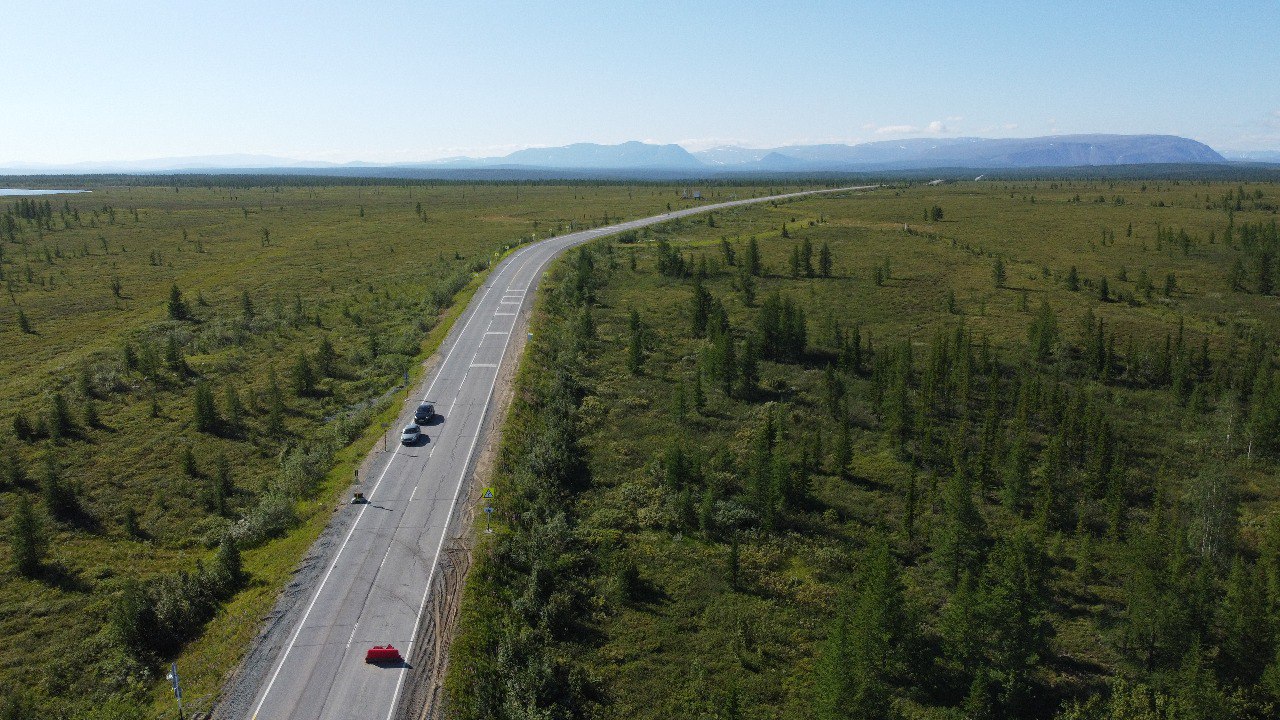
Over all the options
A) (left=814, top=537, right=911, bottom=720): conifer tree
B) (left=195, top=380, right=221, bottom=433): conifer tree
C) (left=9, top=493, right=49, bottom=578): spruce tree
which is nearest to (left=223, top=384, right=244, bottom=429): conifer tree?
(left=195, top=380, right=221, bottom=433): conifer tree

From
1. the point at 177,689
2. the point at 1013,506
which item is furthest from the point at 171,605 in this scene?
the point at 1013,506

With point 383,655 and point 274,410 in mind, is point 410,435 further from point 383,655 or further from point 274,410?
point 383,655

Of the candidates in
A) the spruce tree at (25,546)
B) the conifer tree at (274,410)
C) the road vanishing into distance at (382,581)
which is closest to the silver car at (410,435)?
the road vanishing into distance at (382,581)

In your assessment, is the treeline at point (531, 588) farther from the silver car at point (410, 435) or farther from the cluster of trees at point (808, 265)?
the cluster of trees at point (808, 265)

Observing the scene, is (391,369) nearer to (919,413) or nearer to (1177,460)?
(919,413)

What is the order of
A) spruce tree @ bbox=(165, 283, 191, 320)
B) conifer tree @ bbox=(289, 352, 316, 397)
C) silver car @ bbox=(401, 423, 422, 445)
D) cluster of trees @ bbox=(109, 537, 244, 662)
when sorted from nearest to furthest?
1. cluster of trees @ bbox=(109, 537, 244, 662)
2. silver car @ bbox=(401, 423, 422, 445)
3. conifer tree @ bbox=(289, 352, 316, 397)
4. spruce tree @ bbox=(165, 283, 191, 320)

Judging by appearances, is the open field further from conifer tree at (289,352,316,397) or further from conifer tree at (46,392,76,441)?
conifer tree at (46,392,76,441)

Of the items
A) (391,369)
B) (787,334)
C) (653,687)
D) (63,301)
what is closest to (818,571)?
(653,687)
